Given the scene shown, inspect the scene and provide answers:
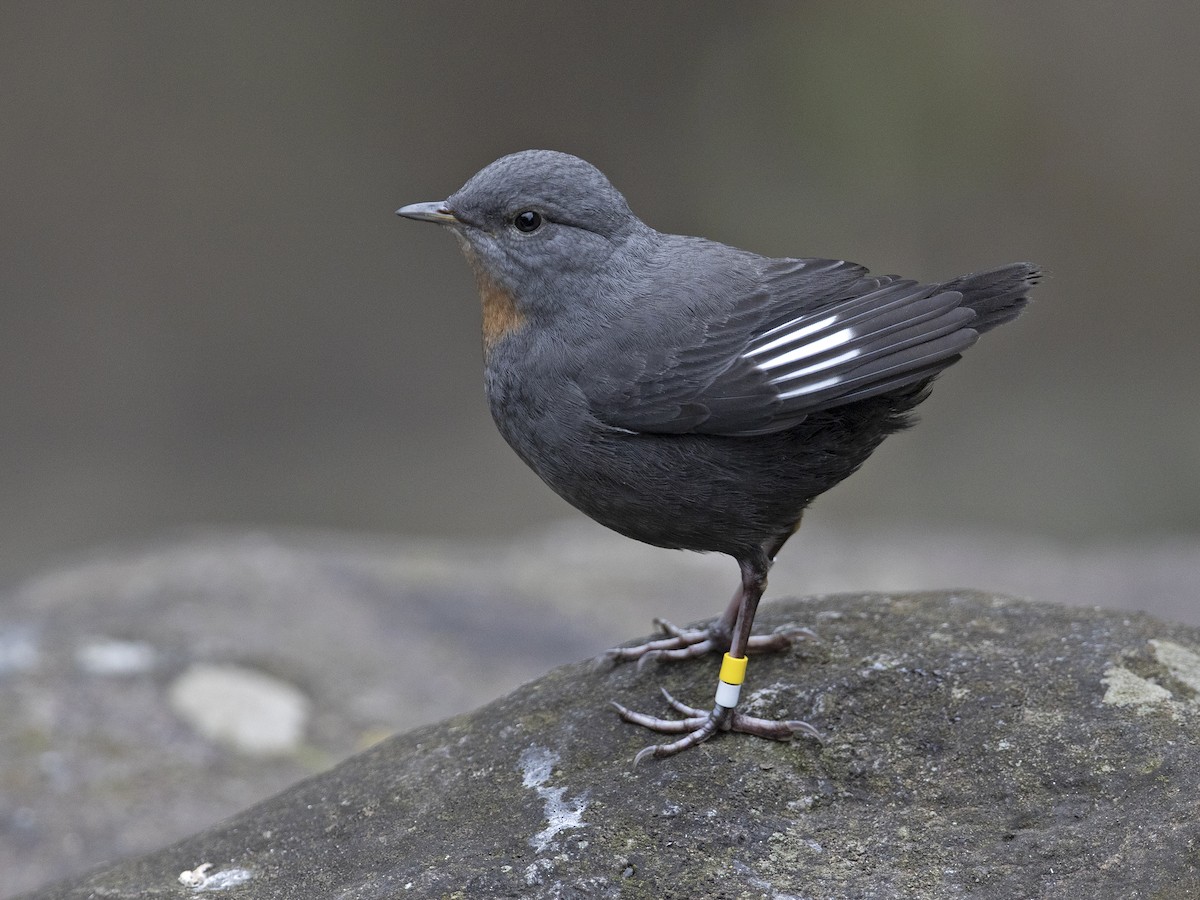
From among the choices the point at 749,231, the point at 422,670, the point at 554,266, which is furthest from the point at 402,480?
the point at 554,266

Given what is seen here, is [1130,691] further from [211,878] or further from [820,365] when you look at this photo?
[211,878]

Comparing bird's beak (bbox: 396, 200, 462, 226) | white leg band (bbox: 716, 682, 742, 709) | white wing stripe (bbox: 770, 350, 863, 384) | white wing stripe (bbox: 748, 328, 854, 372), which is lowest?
white leg band (bbox: 716, 682, 742, 709)

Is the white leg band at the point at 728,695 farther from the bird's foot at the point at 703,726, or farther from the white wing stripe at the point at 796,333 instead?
the white wing stripe at the point at 796,333

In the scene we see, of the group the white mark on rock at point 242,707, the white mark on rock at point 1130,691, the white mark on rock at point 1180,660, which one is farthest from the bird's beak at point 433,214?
the white mark on rock at point 242,707

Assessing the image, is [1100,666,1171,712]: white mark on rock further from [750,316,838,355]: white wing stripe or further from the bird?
[750,316,838,355]: white wing stripe

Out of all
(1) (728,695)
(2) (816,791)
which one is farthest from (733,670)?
(2) (816,791)

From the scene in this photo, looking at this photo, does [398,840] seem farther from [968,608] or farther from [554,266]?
[968,608]

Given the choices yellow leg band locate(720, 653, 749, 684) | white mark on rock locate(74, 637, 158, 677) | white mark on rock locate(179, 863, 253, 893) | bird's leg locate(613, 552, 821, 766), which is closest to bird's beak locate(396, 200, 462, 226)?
bird's leg locate(613, 552, 821, 766)
